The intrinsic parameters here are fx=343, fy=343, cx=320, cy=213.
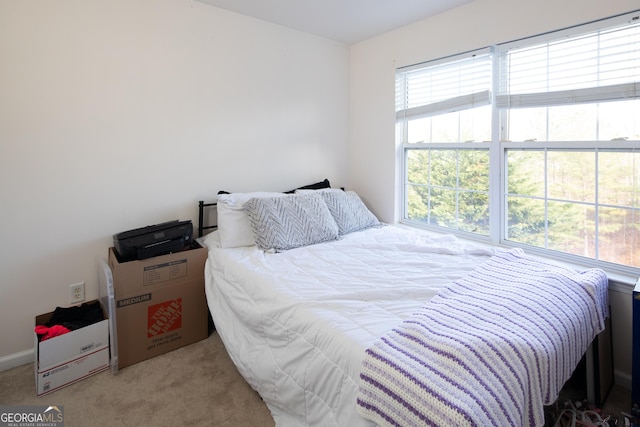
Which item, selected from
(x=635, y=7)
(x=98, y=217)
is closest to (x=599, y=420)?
(x=635, y=7)

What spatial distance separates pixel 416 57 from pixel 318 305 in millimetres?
2381

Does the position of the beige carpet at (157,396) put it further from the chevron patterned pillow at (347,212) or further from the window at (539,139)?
the window at (539,139)

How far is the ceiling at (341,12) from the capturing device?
2.54m

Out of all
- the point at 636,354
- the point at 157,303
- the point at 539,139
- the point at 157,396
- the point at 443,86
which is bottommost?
the point at 157,396

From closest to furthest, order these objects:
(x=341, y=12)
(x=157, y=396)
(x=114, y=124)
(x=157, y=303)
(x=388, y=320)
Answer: (x=388, y=320) → (x=157, y=396) → (x=157, y=303) → (x=114, y=124) → (x=341, y=12)

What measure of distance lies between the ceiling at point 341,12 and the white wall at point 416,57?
14cm

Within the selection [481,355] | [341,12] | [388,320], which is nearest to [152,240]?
[388,320]

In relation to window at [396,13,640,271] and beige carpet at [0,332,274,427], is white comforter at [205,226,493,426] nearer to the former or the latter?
beige carpet at [0,332,274,427]

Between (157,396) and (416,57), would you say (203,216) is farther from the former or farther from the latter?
(416,57)

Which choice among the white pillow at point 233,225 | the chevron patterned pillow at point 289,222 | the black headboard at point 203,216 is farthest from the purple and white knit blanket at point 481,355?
the black headboard at point 203,216

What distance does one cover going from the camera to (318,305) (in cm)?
155

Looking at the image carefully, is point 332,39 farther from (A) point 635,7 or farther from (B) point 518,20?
(A) point 635,7

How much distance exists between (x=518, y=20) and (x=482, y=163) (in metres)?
0.97

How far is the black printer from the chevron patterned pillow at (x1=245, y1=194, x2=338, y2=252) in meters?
0.48
